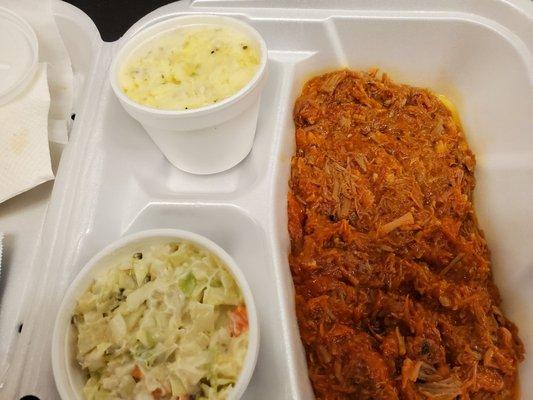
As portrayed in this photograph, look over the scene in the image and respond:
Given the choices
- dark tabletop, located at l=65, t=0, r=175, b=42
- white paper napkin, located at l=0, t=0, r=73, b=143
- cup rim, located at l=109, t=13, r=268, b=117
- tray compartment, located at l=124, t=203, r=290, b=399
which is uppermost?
cup rim, located at l=109, t=13, r=268, b=117

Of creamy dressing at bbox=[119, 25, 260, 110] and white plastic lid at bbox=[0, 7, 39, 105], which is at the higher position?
creamy dressing at bbox=[119, 25, 260, 110]

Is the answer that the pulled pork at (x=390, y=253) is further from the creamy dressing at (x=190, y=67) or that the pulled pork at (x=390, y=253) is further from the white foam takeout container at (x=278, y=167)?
the creamy dressing at (x=190, y=67)

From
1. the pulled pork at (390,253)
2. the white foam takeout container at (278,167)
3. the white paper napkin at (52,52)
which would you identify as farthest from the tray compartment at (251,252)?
the white paper napkin at (52,52)

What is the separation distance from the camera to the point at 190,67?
1.42 metres

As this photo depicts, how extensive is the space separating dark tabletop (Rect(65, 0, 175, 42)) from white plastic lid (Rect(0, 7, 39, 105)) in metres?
0.27

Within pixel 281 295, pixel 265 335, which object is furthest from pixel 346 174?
pixel 265 335

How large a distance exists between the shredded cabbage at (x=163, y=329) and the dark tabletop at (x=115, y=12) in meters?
1.04

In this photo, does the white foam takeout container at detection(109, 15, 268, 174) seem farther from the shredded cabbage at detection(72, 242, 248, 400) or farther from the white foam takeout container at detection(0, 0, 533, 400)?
the shredded cabbage at detection(72, 242, 248, 400)

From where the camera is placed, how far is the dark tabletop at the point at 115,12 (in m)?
1.84

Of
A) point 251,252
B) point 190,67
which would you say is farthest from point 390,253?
point 190,67

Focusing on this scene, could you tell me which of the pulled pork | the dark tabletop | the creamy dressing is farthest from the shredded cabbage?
the dark tabletop

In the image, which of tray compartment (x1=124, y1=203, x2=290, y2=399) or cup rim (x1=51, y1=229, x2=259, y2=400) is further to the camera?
tray compartment (x1=124, y1=203, x2=290, y2=399)

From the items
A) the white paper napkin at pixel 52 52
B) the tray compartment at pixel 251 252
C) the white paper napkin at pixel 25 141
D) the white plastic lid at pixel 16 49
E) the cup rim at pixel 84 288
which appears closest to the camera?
the cup rim at pixel 84 288

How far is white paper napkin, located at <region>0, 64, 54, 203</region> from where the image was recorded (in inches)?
59.6
